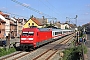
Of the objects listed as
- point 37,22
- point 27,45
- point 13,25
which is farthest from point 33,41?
point 37,22

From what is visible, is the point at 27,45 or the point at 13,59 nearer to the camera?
the point at 13,59

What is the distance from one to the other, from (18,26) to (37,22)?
1296 centimetres

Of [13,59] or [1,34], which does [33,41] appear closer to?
[13,59]

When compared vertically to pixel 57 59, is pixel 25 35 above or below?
above

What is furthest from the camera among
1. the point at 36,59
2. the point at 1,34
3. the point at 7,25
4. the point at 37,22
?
the point at 37,22

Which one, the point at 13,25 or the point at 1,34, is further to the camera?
the point at 13,25

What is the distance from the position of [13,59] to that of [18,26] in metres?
74.8

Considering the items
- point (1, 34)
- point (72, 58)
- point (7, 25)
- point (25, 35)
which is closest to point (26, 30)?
point (25, 35)

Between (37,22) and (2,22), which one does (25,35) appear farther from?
(37,22)

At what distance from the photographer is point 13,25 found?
88.4 metres

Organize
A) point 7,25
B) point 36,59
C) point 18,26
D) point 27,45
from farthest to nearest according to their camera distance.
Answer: point 18,26 → point 7,25 → point 27,45 → point 36,59

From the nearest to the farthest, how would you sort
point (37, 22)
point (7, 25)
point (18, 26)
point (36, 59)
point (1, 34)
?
point (36, 59)
point (1, 34)
point (7, 25)
point (18, 26)
point (37, 22)

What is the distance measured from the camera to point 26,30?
29562 millimetres

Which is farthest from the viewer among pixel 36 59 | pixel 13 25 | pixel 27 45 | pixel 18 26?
pixel 18 26
